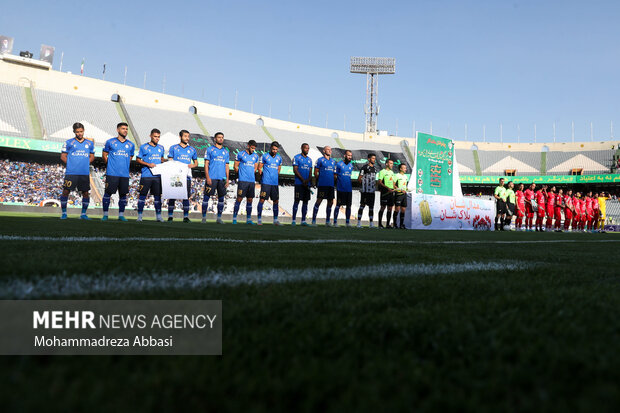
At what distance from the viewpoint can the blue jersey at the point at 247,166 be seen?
30.6 feet

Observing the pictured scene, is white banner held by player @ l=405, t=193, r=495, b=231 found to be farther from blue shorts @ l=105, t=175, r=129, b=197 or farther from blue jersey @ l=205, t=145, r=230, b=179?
blue shorts @ l=105, t=175, r=129, b=197

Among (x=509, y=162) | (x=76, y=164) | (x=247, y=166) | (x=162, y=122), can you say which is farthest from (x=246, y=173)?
(x=509, y=162)

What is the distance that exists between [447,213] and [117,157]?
9.47 meters

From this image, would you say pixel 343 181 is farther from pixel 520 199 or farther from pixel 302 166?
pixel 520 199

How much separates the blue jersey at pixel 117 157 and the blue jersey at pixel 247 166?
2.36 metres

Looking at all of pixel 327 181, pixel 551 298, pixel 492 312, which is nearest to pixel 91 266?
pixel 492 312

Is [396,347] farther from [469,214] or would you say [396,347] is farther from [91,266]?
[469,214]

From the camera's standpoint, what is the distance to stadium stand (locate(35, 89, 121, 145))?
88.7 feet

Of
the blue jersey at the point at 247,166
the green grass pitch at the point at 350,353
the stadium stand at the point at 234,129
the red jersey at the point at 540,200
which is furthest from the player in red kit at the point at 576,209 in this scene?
the stadium stand at the point at 234,129

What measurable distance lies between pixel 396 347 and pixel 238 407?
432 millimetres

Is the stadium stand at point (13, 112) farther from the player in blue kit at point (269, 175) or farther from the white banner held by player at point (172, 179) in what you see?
the player in blue kit at point (269, 175)

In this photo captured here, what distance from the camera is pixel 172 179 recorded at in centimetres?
838

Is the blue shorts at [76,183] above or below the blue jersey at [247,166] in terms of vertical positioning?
below

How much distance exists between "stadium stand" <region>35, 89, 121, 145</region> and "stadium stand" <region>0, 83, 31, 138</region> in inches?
40.9
